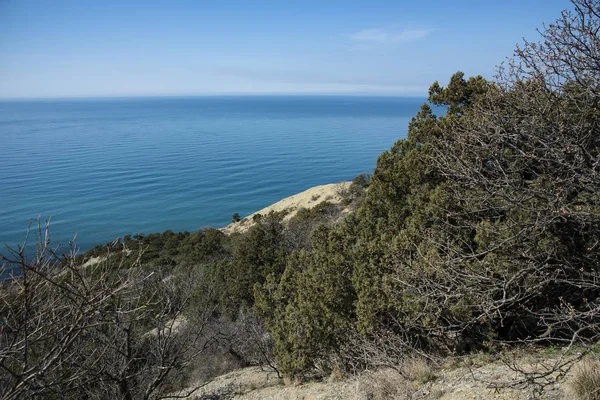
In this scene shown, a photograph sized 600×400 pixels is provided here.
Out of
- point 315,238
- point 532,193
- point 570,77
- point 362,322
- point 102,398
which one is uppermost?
point 570,77

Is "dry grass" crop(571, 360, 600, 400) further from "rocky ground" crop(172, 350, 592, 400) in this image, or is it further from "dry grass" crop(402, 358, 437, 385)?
"dry grass" crop(402, 358, 437, 385)

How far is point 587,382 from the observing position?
5.61 meters

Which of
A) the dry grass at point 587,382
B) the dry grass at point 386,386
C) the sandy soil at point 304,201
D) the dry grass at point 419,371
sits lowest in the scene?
the sandy soil at point 304,201

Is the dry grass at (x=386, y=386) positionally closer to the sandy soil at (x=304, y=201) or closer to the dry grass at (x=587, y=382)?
the dry grass at (x=587, y=382)

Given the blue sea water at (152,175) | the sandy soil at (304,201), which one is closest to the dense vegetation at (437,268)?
the sandy soil at (304,201)

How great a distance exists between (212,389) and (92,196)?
45804 millimetres

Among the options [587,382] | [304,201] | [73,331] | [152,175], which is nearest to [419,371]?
[587,382]

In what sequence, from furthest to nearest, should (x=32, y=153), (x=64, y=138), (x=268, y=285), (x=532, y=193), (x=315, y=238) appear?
(x=64, y=138)
(x=32, y=153)
(x=268, y=285)
(x=315, y=238)
(x=532, y=193)

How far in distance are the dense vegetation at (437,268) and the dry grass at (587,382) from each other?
1.37ft

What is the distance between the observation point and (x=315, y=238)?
12.7 metres

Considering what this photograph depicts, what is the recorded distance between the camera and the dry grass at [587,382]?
5.41 metres

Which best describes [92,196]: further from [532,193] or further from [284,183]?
[532,193]

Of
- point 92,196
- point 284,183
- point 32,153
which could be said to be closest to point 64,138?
point 32,153

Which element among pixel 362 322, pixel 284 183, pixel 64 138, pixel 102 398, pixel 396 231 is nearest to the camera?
pixel 102 398
